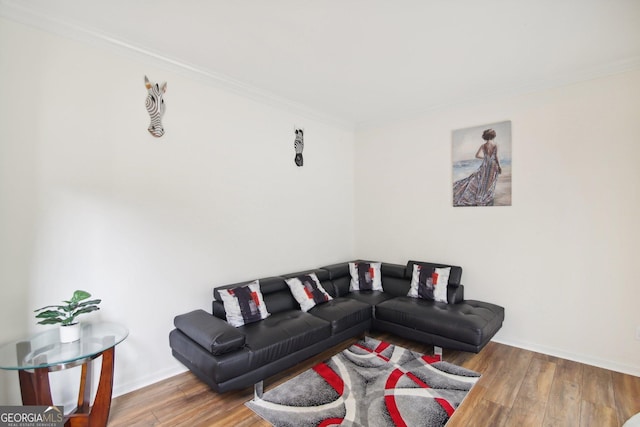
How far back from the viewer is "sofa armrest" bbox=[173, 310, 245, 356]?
2.12 meters

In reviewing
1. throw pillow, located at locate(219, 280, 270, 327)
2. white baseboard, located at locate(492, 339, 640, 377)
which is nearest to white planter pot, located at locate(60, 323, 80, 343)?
throw pillow, located at locate(219, 280, 270, 327)

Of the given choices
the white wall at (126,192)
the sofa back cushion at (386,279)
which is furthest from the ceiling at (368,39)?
the sofa back cushion at (386,279)

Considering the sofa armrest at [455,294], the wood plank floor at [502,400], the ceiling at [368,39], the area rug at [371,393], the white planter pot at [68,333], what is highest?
the ceiling at [368,39]

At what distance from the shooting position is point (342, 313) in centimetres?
300

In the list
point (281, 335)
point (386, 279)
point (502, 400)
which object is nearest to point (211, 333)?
point (281, 335)

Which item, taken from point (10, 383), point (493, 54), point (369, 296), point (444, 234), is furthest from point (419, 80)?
point (10, 383)

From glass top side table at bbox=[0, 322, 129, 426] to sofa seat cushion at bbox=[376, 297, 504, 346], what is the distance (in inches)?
97.6

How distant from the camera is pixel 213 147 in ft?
9.78

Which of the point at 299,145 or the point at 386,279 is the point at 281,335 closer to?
the point at 386,279

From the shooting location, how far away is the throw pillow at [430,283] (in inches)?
134

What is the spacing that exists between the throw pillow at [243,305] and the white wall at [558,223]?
2300 mm

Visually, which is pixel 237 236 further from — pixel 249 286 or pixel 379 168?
pixel 379 168

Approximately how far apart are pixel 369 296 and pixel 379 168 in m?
1.94

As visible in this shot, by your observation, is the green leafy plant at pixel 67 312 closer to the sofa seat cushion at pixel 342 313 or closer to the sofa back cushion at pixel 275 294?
the sofa back cushion at pixel 275 294
